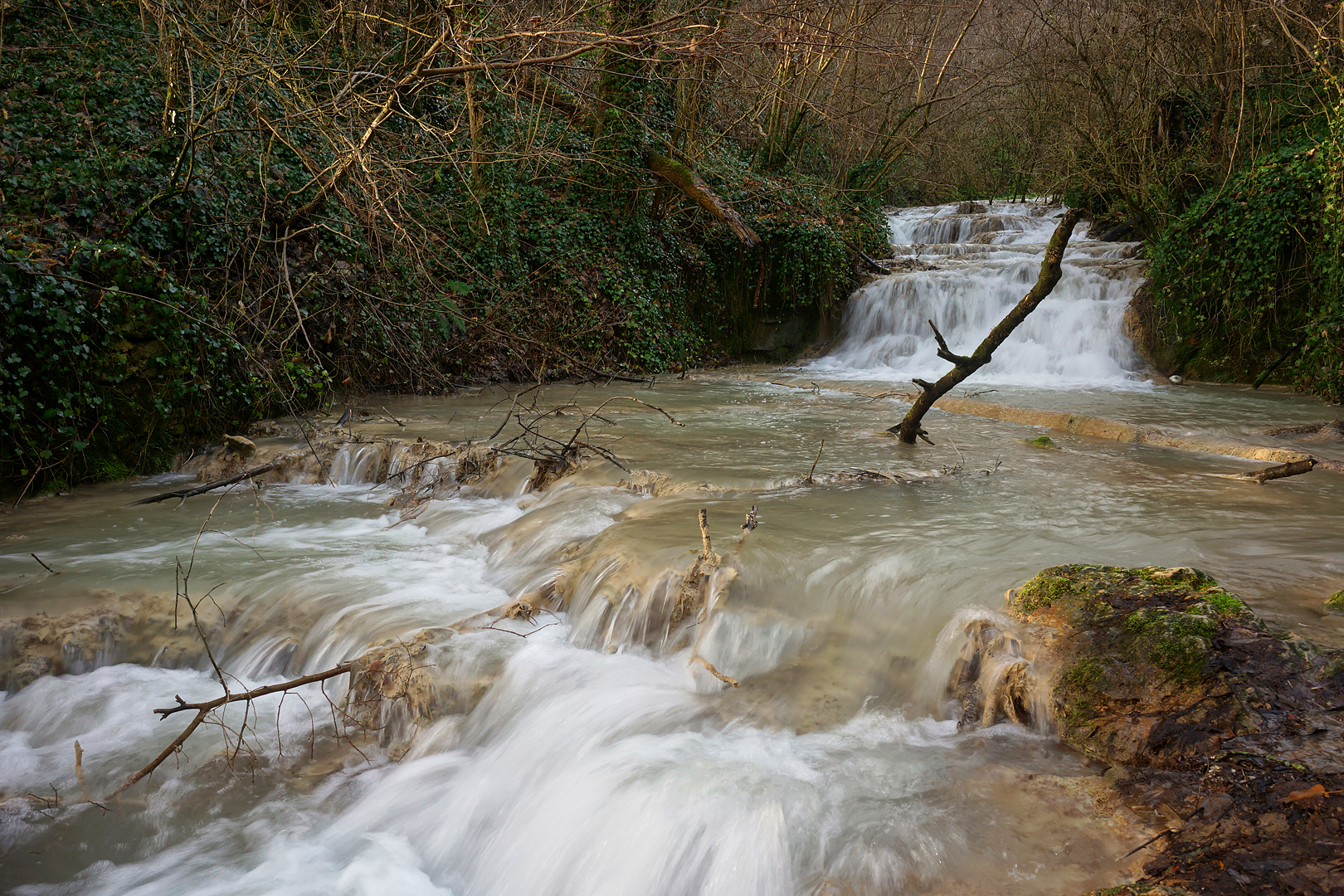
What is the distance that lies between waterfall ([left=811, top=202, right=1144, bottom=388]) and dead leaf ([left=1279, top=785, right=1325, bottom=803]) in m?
10.1

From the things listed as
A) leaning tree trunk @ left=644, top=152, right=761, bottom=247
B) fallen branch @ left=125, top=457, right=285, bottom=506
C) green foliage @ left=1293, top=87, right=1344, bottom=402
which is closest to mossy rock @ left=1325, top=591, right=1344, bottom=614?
fallen branch @ left=125, top=457, right=285, bottom=506

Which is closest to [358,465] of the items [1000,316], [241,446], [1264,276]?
[241,446]

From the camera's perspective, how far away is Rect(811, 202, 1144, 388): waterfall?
12.5m

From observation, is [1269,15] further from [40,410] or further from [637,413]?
[40,410]

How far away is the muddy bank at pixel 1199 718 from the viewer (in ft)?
7.07

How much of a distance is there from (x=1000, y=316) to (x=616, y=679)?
11423 mm

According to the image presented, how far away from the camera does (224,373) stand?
752 cm

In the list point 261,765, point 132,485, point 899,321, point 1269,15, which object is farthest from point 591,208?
point 261,765

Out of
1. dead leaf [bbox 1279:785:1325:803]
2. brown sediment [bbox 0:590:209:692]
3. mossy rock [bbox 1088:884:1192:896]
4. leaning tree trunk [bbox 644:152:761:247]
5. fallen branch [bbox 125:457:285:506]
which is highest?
leaning tree trunk [bbox 644:152:761:247]

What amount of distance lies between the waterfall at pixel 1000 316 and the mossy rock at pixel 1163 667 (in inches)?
359

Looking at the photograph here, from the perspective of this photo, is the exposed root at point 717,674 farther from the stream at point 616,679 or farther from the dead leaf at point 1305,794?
the dead leaf at point 1305,794

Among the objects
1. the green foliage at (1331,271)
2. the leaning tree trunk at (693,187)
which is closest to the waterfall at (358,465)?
the leaning tree trunk at (693,187)

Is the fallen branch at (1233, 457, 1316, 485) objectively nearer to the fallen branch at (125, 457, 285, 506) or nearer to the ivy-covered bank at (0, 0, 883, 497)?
the ivy-covered bank at (0, 0, 883, 497)

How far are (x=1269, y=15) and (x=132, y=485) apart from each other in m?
13.4
